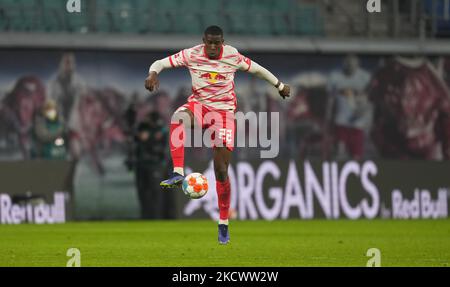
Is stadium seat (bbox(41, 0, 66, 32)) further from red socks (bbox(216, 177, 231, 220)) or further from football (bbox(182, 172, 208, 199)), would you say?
football (bbox(182, 172, 208, 199))

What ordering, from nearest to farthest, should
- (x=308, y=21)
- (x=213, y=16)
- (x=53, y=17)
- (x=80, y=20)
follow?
(x=53, y=17) < (x=80, y=20) < (x=213, y=16) < (x=308, y=21)

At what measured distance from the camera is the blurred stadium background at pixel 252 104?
2466cm

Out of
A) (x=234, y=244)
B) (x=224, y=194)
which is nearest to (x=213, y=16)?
(x=234, y=244)

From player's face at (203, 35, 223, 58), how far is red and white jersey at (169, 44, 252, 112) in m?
0.10

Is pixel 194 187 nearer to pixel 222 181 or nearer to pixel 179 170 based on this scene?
pixel 179 170

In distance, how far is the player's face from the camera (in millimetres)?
14305

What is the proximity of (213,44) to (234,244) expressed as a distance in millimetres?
2679

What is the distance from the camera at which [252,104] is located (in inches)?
1062

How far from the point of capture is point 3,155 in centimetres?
2550

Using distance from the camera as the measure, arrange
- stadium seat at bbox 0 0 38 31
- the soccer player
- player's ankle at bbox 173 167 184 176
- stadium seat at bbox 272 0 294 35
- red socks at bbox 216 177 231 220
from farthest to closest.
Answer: stadium seat at bbox 272 0 294 35
stadium seat at bbox 0 0 38 31
red socks at bbox 216 177 231 220
the soccer player
player's ankle at bbox 173 167 184 176

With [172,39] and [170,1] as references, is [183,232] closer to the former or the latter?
[172,39]

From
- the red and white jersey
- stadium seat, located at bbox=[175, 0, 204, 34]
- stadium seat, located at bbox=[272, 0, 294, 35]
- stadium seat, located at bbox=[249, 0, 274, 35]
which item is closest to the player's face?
the red and white jersey

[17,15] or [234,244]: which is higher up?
[17,15]
